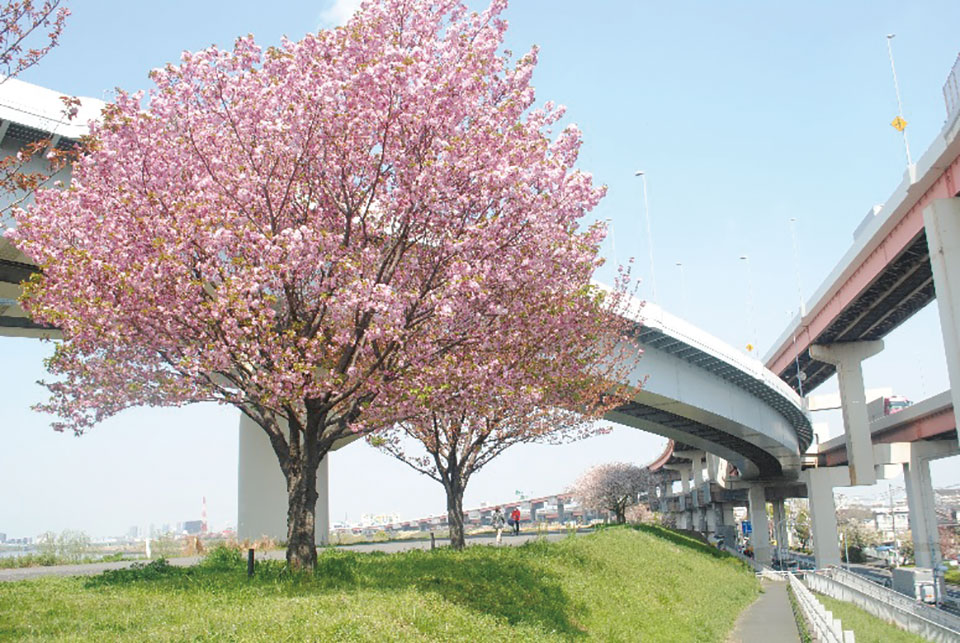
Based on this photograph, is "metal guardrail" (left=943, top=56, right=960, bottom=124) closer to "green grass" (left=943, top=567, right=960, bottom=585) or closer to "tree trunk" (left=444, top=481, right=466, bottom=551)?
"tree trunk" (left=444, top=481, right=466, bottom=551)

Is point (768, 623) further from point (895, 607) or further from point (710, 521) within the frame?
point (710, 521)

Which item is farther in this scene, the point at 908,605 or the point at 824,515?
the point at 824,515

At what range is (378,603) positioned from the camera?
492 inches

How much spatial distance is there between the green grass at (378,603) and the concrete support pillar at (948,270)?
442 inches

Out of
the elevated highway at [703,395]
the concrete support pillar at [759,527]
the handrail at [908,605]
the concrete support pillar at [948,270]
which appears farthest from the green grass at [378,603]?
the concrete support pillar at [759,527]

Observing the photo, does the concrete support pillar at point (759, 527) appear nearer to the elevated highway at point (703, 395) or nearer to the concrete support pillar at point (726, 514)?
the elevated highway at point (703, 395)

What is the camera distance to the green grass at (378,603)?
10.7 metres

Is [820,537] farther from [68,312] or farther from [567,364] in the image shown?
[68,312]

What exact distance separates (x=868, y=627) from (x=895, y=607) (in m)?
3.04

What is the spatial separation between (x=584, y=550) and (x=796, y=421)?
1419 inches

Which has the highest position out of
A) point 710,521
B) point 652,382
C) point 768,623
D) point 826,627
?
point 652,382

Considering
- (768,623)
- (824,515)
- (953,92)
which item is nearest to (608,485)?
(824,515)

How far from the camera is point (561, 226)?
1517 cm

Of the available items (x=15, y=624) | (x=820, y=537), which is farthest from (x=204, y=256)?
(x=820, y=537)
